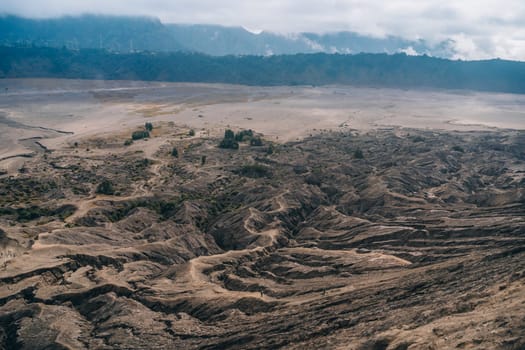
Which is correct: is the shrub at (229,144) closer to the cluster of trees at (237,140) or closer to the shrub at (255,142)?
the cluster of trees at (237,140)

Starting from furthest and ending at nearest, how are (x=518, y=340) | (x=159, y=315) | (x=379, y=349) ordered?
(x=159, y=315), (x=379, y=349), (x=518, y=340)

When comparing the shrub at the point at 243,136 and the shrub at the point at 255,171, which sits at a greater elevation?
the shrub at the point at 243,136

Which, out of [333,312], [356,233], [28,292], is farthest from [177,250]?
[333,312]

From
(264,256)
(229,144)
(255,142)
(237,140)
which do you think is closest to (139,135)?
(237,140)

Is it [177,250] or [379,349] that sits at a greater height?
[379,349]

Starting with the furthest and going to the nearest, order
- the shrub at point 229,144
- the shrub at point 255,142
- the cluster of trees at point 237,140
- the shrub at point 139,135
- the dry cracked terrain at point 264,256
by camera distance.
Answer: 1. the shrub at point 139,135
2. the shrub at point 255,142
3. the cluster of trees at point 237,140
4. the shrub at point 229,144
5. the dry cracked terrain at point 264,256

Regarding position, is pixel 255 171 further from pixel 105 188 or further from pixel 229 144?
pixel 229 144

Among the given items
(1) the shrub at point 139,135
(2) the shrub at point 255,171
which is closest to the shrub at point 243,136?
(1) the shrub at point 139,135

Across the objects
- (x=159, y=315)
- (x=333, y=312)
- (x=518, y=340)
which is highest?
(x=518, y=340)

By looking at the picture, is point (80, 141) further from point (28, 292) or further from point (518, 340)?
point (518, 340)
